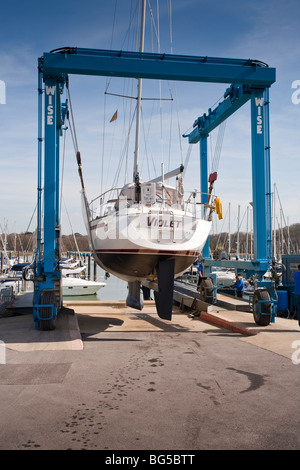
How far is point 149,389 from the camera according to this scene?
504cm

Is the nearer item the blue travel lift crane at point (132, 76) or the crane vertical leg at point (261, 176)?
the blue travel lift crane at point (132, 76)

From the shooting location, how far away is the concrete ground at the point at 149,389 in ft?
11.9

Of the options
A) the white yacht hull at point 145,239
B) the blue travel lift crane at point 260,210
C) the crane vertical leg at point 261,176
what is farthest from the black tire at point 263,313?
the white yacht hull at point 145,239

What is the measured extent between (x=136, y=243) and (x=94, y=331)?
232cm

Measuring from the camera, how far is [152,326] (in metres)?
10.4

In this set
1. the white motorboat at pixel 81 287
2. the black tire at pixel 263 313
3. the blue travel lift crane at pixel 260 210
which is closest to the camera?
the black tire at pixel 263 313

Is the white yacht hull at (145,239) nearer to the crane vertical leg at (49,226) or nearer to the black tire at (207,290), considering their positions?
the crane vertical leg at (49,226)

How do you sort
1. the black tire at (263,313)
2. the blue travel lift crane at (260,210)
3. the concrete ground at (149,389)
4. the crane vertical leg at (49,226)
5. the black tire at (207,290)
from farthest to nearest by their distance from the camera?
the black tire at (207,290), the blue travel lift crane at (260,210), the black tire at (263,313), the crane vertical leg at (49,226), the concrete ground at (149,389)

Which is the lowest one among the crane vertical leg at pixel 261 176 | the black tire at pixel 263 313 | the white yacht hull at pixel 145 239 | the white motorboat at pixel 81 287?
the white motorboat at pixel 81 287

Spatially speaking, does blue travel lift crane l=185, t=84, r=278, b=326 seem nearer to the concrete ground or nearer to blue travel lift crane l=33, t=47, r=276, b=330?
blue travel lift crane l=33, t=47, r=276, b=330

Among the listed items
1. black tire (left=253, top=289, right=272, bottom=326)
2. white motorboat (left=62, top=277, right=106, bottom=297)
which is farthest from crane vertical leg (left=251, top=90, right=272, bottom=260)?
white motorboat (left=62, top=277, right=106, bottom=297)

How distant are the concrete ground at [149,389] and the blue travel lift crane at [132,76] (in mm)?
1535
